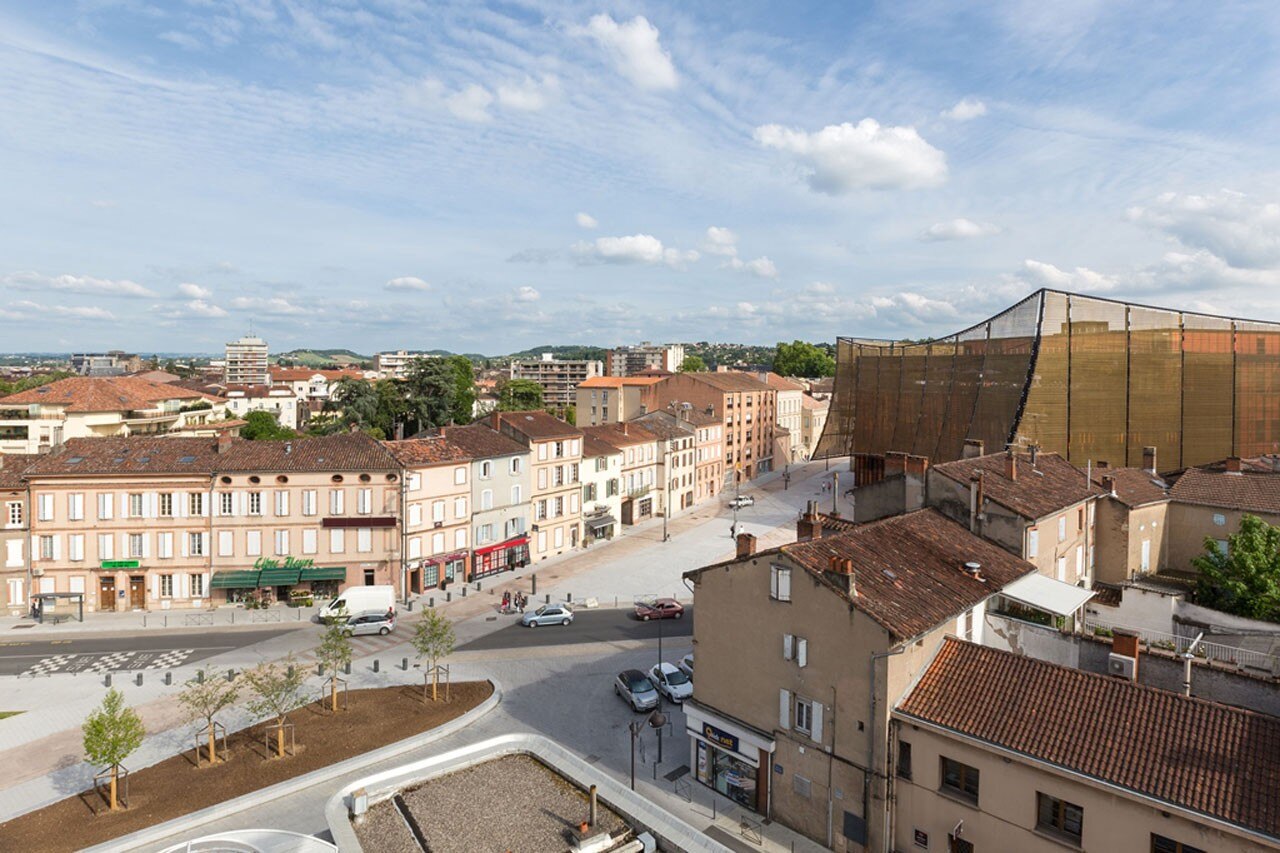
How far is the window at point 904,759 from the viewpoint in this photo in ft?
66.7

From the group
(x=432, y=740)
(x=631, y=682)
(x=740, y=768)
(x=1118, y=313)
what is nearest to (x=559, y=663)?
(x=631, y=682)

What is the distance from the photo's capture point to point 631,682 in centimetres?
3170

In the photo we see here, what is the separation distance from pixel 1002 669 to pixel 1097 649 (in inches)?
203

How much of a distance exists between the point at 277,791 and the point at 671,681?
1569 centimetres

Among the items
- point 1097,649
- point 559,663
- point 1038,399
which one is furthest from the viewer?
point 1038,399

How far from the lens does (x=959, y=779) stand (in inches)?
773

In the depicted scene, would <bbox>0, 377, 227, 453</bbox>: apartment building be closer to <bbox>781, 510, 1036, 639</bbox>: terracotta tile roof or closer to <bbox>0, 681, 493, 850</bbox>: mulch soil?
<bbox>0, 681, 493, 850</bbox>: mulch soil

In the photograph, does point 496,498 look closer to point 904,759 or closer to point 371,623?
point 371,623

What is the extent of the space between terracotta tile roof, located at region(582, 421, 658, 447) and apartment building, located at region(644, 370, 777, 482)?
15766 millimetres

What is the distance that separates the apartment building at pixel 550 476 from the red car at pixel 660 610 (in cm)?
1562

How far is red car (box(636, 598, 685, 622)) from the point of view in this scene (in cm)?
4319

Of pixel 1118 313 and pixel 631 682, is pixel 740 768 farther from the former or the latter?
pixel 1118 313

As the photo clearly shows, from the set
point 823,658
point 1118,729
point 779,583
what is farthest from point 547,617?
point 1118,729

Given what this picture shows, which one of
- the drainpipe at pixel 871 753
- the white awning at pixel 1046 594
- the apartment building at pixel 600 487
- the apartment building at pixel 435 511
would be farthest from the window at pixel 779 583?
the apartment building at pixel 600 487
